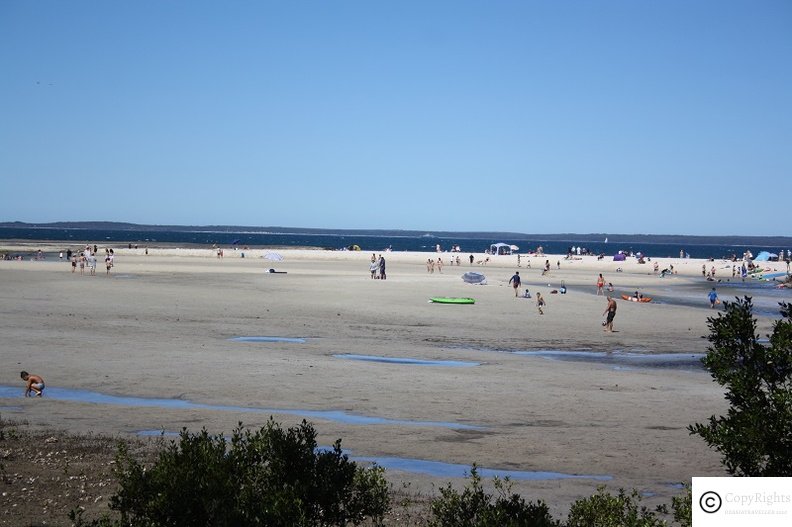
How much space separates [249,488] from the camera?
6.48 meters

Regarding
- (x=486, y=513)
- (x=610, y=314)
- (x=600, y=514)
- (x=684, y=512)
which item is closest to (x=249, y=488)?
(x=486, y=513)

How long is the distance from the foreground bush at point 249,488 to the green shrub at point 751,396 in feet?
9.85

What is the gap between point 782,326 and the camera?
654 cm

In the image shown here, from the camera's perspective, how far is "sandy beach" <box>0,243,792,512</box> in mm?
13633

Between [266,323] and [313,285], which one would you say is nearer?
[266,323]

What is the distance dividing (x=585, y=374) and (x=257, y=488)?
16316 mm

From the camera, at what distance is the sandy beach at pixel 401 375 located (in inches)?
537

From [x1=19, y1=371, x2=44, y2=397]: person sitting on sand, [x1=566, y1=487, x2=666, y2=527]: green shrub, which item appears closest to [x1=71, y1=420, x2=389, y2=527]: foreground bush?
[x1=566, y1=487, x2=666, y2=527]: green shrub

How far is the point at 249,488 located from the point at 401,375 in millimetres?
14272

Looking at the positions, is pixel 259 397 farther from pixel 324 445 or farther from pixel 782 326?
pixel 782 326

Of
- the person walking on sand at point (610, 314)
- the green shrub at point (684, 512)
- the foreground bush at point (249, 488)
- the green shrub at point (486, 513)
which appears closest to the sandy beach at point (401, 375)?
the person walking on sand at point (610, 314)

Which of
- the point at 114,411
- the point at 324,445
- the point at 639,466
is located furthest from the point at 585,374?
the point at 114,411

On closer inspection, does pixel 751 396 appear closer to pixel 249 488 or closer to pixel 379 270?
pixel 249 488

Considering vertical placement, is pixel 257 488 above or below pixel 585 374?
above
